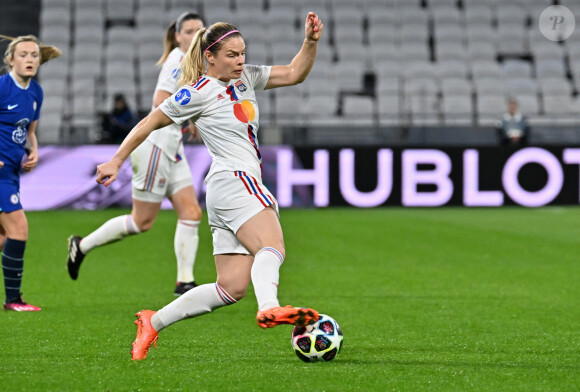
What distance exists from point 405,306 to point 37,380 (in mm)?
3355

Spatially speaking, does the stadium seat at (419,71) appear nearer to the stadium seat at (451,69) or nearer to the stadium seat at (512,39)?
the stadium seat at (451,69)

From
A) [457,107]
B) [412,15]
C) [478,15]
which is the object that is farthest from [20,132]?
[478,15]

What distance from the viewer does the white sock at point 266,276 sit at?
4715 mm

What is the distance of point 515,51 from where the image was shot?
22453 millimetres

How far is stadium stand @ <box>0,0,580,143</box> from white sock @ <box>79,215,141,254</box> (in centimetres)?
1068

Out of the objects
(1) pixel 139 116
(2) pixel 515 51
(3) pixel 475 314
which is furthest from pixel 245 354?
(2) pixel 515 51

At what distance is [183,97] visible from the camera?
4977 millimetres

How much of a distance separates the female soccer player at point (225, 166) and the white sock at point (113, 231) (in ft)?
8.41

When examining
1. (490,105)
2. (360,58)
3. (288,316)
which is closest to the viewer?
(288,316)

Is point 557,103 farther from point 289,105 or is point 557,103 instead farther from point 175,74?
point 175,74

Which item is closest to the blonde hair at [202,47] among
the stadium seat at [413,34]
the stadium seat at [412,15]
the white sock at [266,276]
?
the white sock at [266,276]

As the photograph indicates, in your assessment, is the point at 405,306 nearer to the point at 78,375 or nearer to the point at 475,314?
the point at 475,314

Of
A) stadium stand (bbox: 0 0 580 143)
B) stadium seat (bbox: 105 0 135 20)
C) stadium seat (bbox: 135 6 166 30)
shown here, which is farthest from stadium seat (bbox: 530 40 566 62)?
stadium seat (bbox: 105 0 135 20)

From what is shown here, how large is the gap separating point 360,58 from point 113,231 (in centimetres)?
1468
